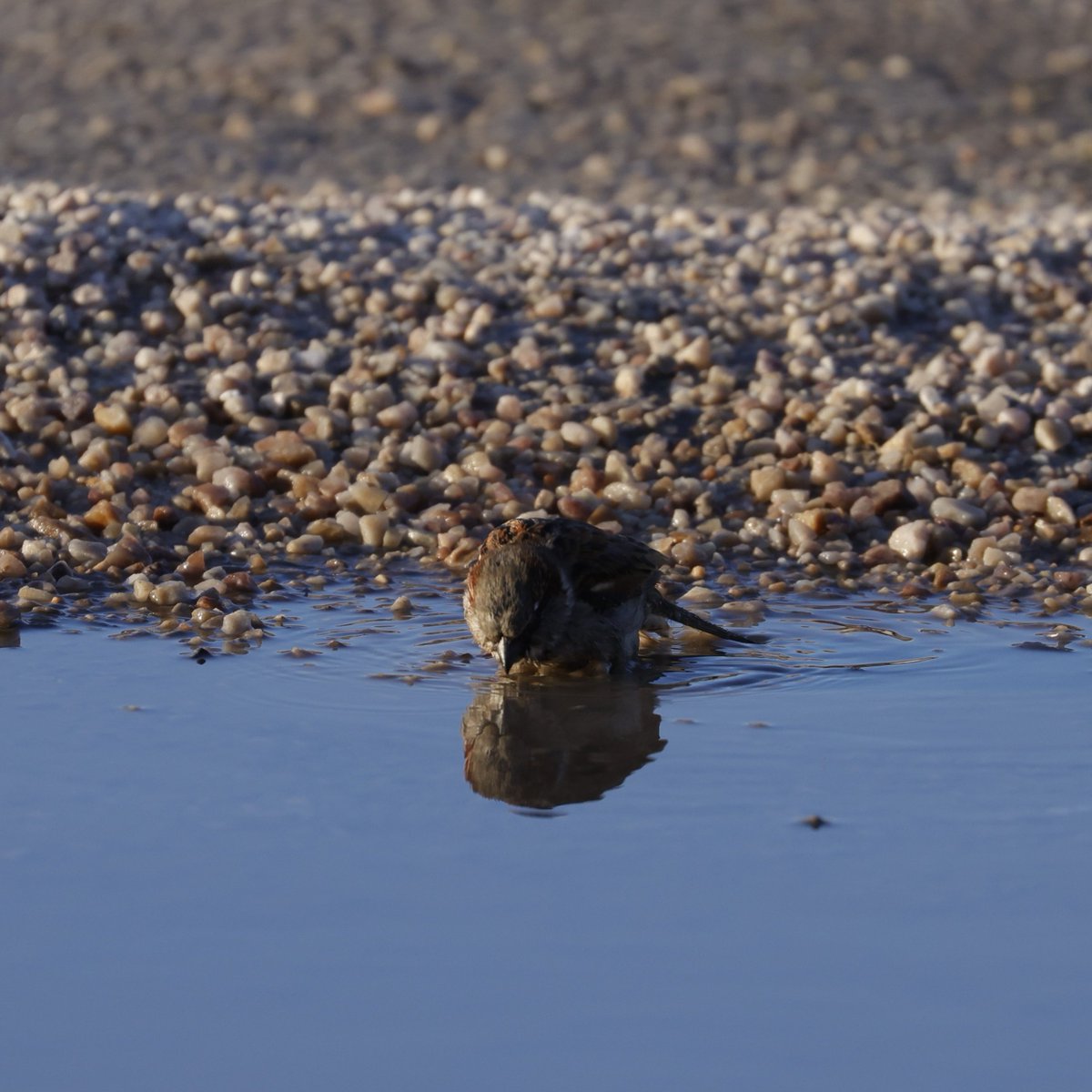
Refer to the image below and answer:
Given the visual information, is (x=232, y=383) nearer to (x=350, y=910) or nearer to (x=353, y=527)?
(x=353, y=527)

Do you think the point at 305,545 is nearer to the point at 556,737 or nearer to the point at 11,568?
the point at 11,568

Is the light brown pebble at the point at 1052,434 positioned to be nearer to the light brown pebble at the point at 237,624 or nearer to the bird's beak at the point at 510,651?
the bird's beak at the point at 510,651

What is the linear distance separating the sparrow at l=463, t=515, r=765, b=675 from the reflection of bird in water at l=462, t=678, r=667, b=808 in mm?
116

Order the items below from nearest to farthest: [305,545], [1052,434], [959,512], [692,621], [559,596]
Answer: [559,596] < [692,621] < [305,545] < [959,512] < [1052,434]

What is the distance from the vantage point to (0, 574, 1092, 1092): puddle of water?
11.1 feet

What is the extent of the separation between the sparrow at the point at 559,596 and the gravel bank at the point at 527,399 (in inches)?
29.1

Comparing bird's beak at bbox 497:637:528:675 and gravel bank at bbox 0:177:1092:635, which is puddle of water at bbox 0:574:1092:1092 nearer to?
bird's beak at bbox 497:637:528:675

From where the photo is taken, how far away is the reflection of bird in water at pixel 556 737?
4.94 meters

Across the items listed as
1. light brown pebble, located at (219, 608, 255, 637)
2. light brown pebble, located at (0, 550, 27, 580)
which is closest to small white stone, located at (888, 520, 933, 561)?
light brown pebble, located at (219, 608, 255, 637)

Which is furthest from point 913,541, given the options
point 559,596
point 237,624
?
point 237,624

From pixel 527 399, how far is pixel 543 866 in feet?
15.4

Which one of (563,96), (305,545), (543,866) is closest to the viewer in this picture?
(543,866)

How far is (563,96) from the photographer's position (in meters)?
17.0

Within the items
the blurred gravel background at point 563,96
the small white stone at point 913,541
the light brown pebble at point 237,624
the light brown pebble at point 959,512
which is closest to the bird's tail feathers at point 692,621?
the small white stone at point 913,541
